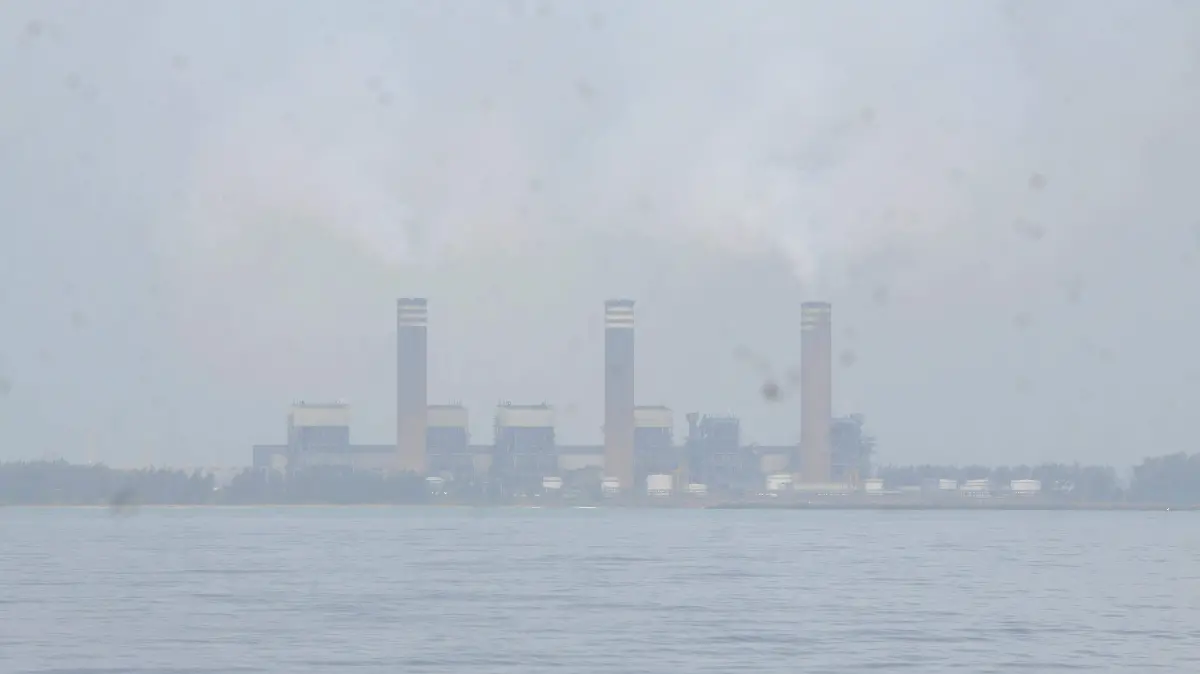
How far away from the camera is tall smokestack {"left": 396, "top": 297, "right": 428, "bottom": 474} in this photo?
124438 mm

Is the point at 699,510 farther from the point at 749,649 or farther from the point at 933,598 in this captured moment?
the point at 749,649

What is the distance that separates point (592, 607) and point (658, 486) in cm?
10080

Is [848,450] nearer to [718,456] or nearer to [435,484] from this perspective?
[718,456]

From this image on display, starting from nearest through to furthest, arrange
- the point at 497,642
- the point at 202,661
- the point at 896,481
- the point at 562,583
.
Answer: the point at 202,661, the point at 497,642, the point at 562,583, the point at 896,481

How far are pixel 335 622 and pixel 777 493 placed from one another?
106m

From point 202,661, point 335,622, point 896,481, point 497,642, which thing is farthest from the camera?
point 896,481

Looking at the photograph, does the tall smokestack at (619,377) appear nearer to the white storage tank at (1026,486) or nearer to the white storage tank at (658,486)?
the white storage tank at (658,486)

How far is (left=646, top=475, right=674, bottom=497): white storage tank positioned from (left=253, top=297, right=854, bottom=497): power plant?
0.24ft

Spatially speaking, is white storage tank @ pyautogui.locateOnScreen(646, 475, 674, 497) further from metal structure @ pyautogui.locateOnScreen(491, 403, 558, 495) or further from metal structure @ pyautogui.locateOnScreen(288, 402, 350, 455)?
metal structure @ pyautogui.locateOnScreen(288, 402, 350, 455)

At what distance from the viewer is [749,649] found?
2839 cm

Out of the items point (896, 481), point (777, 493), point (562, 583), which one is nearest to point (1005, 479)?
point (896, 481)

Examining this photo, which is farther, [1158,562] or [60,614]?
[1158,562]

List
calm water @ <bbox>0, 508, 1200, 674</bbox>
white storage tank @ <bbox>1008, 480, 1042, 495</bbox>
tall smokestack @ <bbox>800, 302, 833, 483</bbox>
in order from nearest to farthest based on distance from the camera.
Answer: calm water @ <bbox>0, 508, 1200, 674</bbox>
tall smokestack @ <bbox>800, 302, 833, 483</bbox>
white storage tank @ <bbox>1008, 480, 1042, 495</bbox>

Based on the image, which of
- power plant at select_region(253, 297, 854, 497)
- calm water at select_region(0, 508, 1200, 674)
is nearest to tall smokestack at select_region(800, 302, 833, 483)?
power plant at select_region(253, 297, 854, 497)
